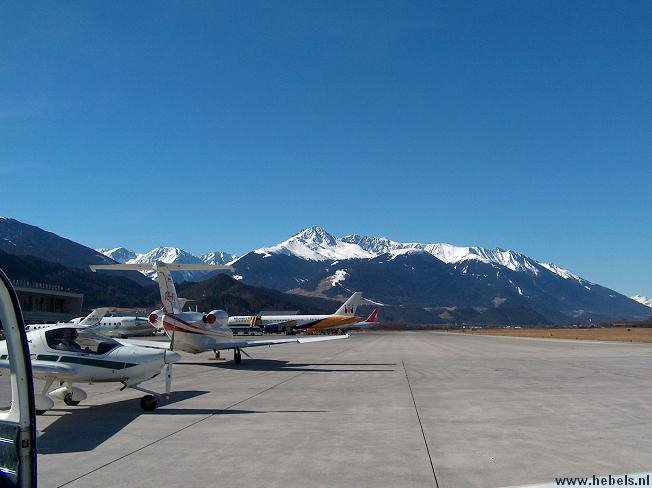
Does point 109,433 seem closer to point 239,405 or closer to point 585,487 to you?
point 239,405

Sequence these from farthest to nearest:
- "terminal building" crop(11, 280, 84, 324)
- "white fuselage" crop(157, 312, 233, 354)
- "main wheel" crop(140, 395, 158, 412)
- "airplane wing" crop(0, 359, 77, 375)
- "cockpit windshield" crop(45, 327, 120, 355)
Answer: "terminal building" crop(11, 280, 84, 324) → "white fuselage" crop(157, 312, 233, 354) → "main wheel" crop(140, 395, 158, 412) → "cockpit windshield" crop(45, 327, 120, 355) → "airplane wing" crop(0, 359, 77, 375)

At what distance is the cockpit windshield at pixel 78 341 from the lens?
13422 mm

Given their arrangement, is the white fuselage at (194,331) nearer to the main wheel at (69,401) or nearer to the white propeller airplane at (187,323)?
the white propeller airplane at (187,323)

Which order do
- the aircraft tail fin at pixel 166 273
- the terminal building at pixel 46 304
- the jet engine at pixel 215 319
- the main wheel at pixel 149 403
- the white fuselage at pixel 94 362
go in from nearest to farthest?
the white fuselage at pixel 94 362 < the main wheel at pixel 149 403 < the aircraft tail fin at pixel 166 273 < the jet engine at pixel 215 319 < the terminal building at pixel 46 304

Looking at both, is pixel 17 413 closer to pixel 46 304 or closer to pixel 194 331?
pixel 194 331

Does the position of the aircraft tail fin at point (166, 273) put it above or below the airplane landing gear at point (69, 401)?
above

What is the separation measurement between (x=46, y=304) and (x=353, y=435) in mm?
114639

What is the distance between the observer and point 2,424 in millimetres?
4418

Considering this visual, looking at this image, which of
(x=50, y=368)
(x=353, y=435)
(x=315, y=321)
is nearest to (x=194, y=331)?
(x=50, y=368)

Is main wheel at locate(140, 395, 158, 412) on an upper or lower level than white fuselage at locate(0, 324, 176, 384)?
lower

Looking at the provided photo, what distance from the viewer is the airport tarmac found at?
8102mm

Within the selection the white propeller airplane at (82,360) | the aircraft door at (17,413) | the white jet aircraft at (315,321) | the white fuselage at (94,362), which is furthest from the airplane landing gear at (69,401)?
the white jet aircraft at (315,321)

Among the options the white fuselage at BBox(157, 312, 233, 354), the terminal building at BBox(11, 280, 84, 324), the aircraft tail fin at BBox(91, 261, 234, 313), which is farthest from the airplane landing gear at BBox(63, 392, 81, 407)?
the terminal building at BBox(11, 280, 84, 324)

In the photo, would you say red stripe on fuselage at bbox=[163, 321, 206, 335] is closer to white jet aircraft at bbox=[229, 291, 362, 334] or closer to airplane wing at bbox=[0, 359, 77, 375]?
airplane wing at bbox=[0, 359, 77, 375]
